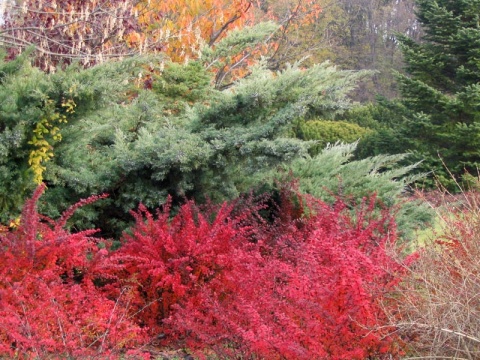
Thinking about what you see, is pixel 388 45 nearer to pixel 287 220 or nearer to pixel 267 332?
pixel 287 220

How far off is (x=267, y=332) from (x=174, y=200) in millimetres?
2671

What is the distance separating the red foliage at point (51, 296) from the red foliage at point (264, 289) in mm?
265

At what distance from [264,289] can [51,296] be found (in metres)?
1.28

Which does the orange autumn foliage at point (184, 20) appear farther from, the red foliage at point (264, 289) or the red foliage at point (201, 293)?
the red foliage at point (201, 293)

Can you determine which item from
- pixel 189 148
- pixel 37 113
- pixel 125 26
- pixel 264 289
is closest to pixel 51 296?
pixel 264 289

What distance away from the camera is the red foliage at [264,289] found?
2994mm

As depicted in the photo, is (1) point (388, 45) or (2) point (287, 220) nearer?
(2) point (287, 220)

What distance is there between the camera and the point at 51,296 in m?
3.26

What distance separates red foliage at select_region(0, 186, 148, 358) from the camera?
10.9 ft

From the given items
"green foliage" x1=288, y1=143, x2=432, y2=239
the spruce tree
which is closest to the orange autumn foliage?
"green foliage" x1=288, y1=143, x2=432, y2=239

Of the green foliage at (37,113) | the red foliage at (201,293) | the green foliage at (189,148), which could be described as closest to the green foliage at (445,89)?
the green foliage at (189,148)

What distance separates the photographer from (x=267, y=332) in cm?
298

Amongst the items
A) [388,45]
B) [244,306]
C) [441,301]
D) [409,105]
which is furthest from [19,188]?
[388,45]

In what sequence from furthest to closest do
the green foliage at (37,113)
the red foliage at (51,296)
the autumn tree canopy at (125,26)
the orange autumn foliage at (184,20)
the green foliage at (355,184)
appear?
the orange autumn foliage at (184,20) → the autumn tree canopy at (125,26) → the green foliage at (355,184) → the green foliage at (37,113) → the red foliage at (51,296)
